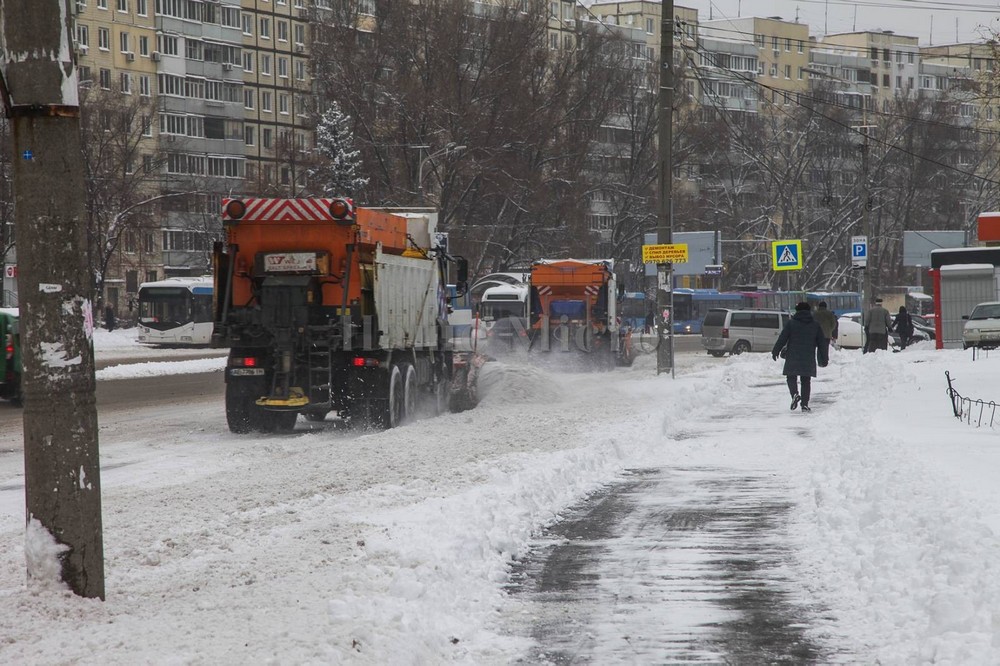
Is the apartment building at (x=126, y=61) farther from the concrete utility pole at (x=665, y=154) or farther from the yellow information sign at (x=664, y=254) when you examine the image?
the yellow information sign at (x=664, y=254)

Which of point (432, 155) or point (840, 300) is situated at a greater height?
point (432, 155)

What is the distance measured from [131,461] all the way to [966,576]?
9825 mm

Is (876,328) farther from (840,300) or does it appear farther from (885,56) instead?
(885,56)

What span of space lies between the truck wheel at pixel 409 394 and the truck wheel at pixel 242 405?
82.6 inches

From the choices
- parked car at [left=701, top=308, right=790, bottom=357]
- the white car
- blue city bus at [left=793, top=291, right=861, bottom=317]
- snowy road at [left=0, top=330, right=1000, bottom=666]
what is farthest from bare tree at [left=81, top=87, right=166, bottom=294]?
snowy road at [left=0, top=330, right=1000, bottom=666]

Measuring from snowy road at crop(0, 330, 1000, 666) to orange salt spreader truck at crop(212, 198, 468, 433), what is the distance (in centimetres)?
176

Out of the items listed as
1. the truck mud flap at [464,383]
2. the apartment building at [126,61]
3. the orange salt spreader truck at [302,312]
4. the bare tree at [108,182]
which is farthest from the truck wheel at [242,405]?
the apartment building at [126,61]

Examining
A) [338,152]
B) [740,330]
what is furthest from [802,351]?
[338,152]

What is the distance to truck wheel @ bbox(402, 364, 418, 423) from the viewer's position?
62.3ft

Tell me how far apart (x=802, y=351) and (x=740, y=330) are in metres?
27.8

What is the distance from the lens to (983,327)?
39938mm

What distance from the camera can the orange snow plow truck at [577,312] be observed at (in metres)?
35.5

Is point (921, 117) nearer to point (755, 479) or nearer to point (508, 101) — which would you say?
point (508, 101)

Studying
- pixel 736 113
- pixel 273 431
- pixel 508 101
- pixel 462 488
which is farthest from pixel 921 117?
pixel 462 488
